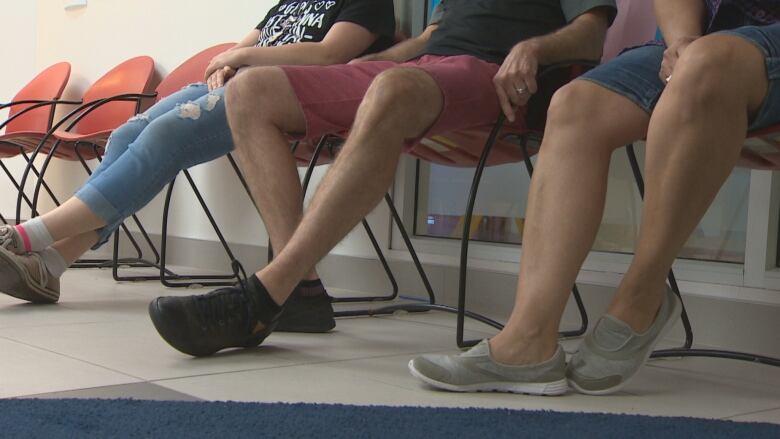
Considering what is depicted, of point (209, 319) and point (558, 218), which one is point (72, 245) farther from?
point (558, 218)

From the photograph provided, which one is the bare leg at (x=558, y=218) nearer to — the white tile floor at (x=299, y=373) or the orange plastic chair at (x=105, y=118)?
the white tile floor at (x=299, y=373)

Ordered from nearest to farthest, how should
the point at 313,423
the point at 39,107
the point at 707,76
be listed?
the point at 313,423, the point at 707,76, the point at 39,107

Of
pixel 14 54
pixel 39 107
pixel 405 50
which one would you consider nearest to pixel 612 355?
pixel 405 50

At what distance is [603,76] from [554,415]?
0.61 metres

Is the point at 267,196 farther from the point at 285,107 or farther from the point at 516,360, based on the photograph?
the point at 516,360

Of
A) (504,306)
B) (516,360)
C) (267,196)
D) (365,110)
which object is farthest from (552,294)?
(504,306)

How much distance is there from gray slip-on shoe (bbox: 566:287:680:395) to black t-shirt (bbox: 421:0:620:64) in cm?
82

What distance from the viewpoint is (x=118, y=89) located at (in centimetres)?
401

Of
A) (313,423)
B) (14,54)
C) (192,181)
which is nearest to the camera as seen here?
(313,423)

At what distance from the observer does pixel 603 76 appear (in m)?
1.59

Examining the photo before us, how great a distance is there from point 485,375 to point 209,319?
0.52 metres

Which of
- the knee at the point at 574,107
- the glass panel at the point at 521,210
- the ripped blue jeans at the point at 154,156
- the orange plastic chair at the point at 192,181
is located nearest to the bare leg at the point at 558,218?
the knee at the point at 574,107

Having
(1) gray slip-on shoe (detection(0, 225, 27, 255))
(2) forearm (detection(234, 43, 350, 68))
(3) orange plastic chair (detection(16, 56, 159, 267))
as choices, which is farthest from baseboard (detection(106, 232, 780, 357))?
(1) gray slip-on shoe (detection(0, 225, 27, 255))

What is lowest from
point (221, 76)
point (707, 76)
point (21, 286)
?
point (21, 286)
